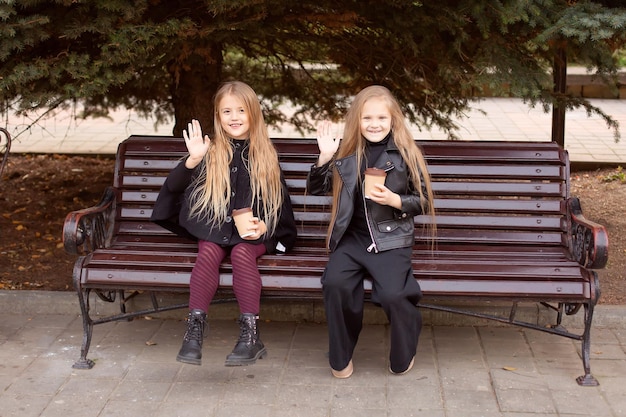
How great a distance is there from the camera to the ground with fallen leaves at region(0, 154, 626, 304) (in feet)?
17.9

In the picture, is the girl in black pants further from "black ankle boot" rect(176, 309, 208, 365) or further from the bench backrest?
"black ankle boot" rect(176, 309, 208, 365)

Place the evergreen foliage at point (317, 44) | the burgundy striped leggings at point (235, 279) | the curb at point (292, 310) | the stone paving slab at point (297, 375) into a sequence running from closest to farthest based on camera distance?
the stone paving slab at point (297, 375), the burgundy striped leggings at point (235, 279), the evergreen foliage at point (317, 44), the curb at point (292, 310)

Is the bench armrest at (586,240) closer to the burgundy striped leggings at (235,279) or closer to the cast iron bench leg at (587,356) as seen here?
the cast iron bench leg at (587,356)

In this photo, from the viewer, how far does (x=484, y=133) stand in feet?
37.1

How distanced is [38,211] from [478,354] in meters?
3.78

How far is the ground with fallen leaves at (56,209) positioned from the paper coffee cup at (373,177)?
1842mm

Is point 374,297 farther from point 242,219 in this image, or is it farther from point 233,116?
point 233,116

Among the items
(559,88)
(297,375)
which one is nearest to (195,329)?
(297,375)

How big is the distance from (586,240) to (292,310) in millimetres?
1631

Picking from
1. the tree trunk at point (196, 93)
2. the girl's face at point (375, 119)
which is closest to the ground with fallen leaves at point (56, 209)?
the tree trunk at point (196, 93)

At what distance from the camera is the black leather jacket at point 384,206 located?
4207 mm

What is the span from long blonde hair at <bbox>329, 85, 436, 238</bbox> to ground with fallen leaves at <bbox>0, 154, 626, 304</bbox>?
4.97ft

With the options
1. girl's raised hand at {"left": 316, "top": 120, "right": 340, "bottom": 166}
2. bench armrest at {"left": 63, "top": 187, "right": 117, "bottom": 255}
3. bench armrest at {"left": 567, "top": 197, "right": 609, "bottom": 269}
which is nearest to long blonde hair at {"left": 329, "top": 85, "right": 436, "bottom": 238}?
girl's raised hand at {"left": 316, "top": 120, "right": 340, "bottom": 166}

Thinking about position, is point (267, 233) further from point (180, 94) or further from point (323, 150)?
point (180, 94)
